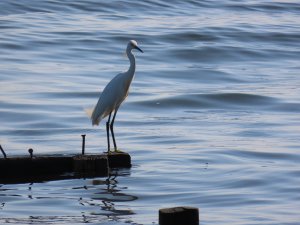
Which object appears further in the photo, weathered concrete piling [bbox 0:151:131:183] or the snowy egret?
the snowy egret

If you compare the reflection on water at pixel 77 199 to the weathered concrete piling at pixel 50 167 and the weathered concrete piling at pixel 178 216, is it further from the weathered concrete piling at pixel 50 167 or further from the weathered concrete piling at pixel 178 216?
the weathered concrete piling at pixel 178 216

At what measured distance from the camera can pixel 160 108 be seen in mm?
18781

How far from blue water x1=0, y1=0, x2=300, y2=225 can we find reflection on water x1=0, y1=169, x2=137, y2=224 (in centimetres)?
2

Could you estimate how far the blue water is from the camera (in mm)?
11086

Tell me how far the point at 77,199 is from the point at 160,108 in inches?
306

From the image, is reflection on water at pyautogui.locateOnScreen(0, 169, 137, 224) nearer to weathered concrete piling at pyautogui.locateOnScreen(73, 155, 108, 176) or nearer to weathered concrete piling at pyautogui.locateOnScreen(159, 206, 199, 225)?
weathered concrete piling at pyautogui.locateOnScreen(73, 155, 108, 176)

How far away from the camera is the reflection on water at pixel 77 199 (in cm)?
1016

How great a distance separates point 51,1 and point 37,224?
88.5 feet

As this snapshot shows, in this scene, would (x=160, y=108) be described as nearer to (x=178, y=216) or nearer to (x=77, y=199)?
(x=77, y=199)

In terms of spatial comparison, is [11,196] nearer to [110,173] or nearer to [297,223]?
[110,173]

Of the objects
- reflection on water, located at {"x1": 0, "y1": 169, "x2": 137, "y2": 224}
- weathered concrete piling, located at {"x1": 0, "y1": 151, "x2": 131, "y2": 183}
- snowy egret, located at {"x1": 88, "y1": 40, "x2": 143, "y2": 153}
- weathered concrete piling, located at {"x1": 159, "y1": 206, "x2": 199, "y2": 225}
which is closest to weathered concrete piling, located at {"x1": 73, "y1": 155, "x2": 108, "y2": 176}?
weathered concrete piling, located at {"x1": 0, "y1": 151, "x2": 131, "y2": 183}

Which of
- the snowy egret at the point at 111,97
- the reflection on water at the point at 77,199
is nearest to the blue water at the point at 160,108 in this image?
the reflection on water at the point at 77,199

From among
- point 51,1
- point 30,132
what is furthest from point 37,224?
point 51,1

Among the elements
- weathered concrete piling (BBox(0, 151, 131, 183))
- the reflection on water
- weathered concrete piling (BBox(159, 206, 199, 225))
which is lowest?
the reflection on water
